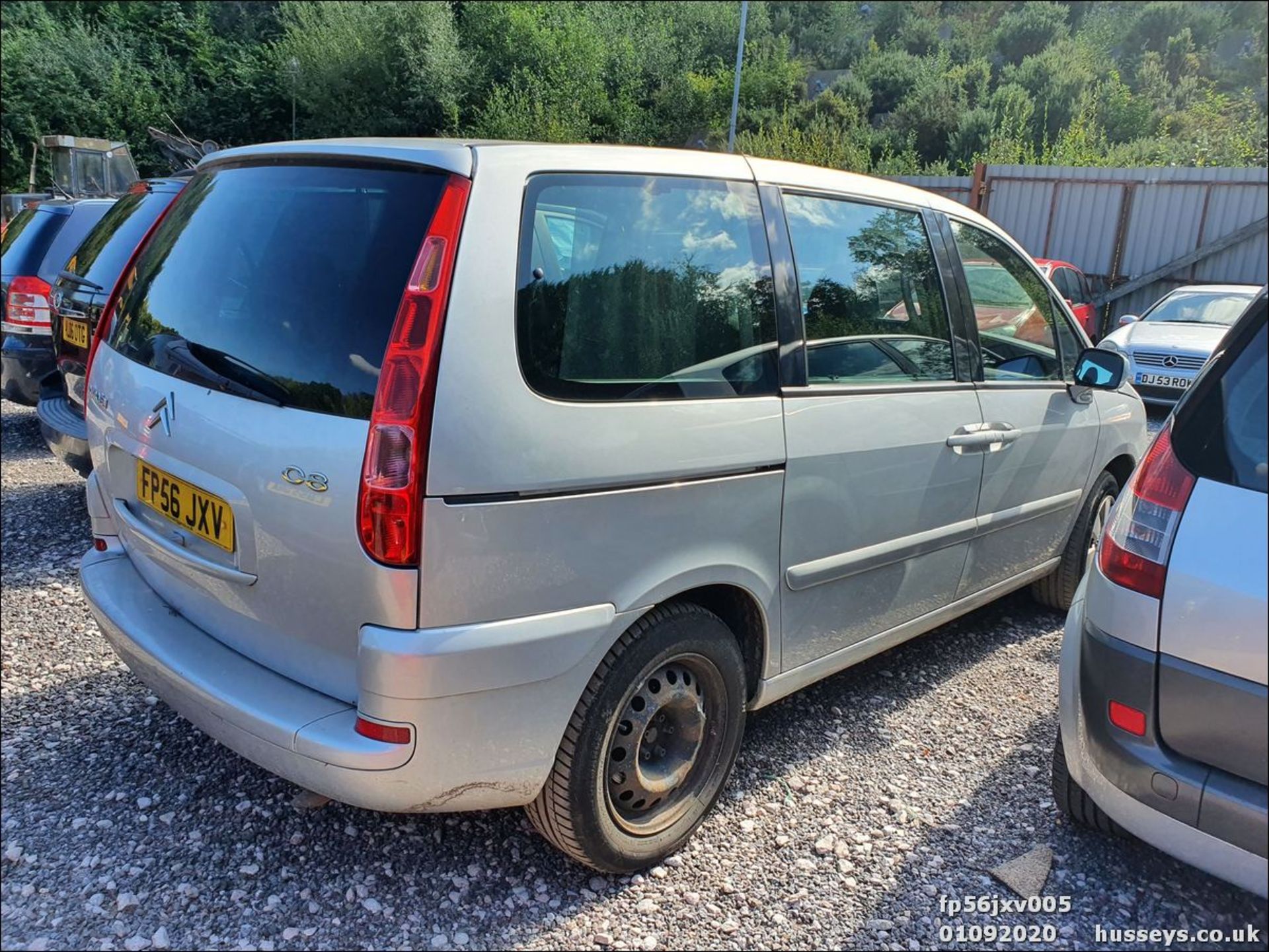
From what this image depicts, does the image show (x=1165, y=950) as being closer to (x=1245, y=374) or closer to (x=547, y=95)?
(x=1245, y=374)

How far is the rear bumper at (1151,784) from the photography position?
1897 millimetres

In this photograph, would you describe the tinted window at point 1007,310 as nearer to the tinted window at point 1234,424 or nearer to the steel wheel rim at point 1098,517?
the steel wheel rim at point 1098,517

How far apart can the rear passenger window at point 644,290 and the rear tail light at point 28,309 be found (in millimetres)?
4975

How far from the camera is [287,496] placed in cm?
198

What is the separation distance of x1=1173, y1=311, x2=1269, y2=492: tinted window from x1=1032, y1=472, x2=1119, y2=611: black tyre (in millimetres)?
2045

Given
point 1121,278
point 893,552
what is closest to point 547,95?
point 1121,278

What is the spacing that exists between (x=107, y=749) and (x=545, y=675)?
1.73m

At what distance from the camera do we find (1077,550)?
159 inches

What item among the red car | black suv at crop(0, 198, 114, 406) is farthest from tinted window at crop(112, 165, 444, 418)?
the red car

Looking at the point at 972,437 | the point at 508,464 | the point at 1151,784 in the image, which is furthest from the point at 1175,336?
the point at 508,464

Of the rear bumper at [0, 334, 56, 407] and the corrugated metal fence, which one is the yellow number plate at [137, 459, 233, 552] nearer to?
the rear bumper at [0, 334, 56, 407]

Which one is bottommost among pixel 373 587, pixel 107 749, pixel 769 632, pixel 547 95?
pixel 107 749

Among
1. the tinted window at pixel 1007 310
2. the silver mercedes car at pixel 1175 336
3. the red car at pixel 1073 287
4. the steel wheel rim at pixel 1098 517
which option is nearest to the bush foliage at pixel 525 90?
the red car at pixel 1073 287

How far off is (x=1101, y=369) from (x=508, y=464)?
8.76 ft
